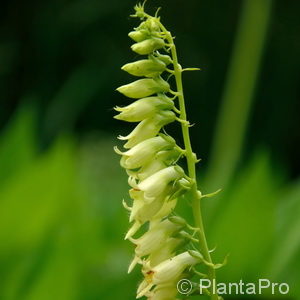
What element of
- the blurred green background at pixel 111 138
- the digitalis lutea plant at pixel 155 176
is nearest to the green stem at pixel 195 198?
the digitalis lutea plant at pixel 155 176

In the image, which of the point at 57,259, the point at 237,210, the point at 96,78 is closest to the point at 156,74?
the point at 57,259

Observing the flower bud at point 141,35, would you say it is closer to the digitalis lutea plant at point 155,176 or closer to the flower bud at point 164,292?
the digitalis lutea plant at point 155,176

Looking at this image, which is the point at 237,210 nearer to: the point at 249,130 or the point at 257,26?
the point at 257,26

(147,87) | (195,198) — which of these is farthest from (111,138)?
(195,198)

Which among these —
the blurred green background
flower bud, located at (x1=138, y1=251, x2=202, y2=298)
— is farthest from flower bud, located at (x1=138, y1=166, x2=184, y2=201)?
the blurred green background

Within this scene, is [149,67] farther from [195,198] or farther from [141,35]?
[195,198]
